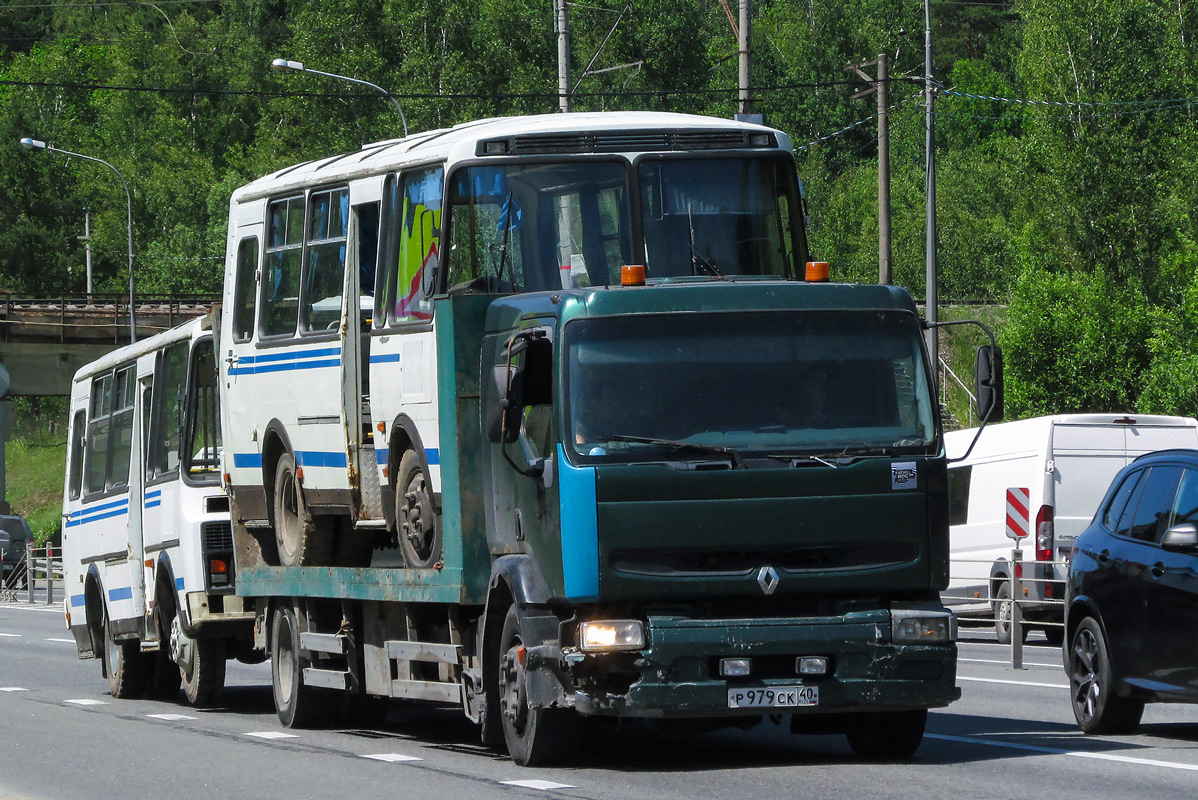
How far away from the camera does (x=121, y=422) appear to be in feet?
66.7

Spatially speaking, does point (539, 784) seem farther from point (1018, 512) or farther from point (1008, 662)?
point (1018, 512)

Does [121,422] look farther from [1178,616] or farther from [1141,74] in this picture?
[1141,74]

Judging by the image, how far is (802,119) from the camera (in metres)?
89.6

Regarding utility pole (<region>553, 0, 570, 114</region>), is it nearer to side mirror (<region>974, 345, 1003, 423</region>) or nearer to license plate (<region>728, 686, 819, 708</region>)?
side mirror (<region>974, 345, 1003, 423</region>)

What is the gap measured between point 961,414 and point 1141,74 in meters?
11.4

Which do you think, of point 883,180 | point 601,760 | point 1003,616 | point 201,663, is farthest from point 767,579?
point 883,180

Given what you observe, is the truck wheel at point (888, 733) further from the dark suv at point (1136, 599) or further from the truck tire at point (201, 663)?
the truck tire at point (201, 663)

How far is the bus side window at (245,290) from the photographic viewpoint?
1619 cm

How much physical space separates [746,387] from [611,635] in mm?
1479

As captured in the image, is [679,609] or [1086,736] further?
[1086,736]

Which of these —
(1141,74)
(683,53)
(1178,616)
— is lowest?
(1178,616)

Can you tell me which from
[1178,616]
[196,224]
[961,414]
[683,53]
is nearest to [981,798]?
[1178,616]

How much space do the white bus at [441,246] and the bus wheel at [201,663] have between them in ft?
10.6

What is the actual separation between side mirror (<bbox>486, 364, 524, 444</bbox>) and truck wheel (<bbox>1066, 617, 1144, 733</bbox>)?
4.08 metres
